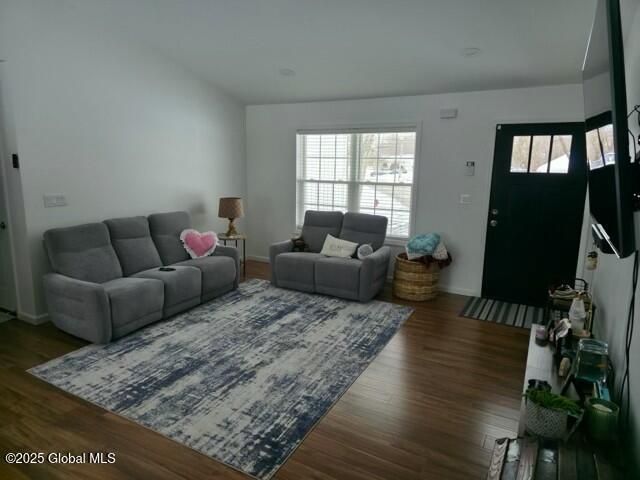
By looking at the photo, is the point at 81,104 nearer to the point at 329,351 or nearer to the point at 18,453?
the point at 18,453

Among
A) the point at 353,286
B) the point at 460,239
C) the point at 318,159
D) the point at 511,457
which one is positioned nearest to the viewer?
the point at 511,457

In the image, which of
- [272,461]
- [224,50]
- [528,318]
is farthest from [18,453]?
[528,318]

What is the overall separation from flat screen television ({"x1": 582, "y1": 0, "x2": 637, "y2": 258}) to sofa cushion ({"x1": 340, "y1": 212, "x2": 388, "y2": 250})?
2799 mm

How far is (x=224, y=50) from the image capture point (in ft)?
13.4

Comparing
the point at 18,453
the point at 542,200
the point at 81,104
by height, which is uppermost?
the point at 81,104

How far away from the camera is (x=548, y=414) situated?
1.48m

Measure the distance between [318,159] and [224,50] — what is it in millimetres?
1885

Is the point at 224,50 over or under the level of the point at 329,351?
over

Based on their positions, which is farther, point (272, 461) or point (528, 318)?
point (528, 318)

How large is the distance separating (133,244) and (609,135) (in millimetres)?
3911

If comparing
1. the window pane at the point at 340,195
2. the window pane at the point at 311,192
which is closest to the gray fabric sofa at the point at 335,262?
the window pane at the point at 340,195

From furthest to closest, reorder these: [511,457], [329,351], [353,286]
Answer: [353,286], [329,351], [511,457]

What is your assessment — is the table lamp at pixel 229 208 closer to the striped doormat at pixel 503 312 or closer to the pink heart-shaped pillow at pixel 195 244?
the pink heart-shaped pillow at pixel 195 244

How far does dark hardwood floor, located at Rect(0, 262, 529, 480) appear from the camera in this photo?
6.29ft
